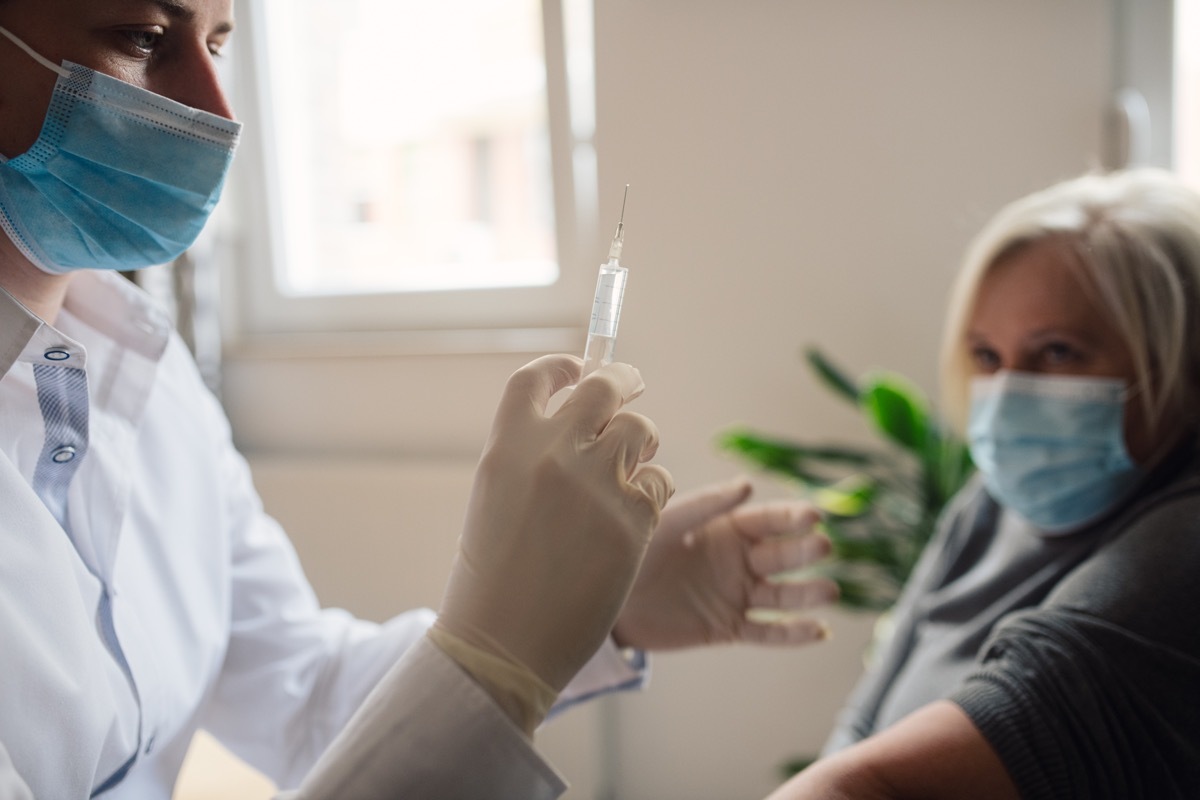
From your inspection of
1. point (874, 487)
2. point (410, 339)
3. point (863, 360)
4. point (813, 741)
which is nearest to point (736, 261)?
point (863, 360)

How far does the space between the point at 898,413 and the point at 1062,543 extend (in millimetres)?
402

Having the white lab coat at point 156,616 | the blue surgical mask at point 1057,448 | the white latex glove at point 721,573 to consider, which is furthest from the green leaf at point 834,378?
the white lab coat at point 156,616

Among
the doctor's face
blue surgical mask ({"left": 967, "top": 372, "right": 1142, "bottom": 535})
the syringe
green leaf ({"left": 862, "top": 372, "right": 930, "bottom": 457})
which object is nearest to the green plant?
green leaf ({"left": 862, "top": 372, "right": 930, "bottom": 457})

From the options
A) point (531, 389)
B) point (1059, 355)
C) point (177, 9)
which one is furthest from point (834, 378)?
point (177, 9)

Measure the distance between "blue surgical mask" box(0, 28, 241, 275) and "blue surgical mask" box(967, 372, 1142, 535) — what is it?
1094mm

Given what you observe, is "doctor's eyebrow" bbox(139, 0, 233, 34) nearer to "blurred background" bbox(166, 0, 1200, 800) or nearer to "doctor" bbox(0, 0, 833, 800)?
"doctor" bbox(0, 0, 833, 800)

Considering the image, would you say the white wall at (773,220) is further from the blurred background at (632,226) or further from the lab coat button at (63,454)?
the lab coat button at (63,454)

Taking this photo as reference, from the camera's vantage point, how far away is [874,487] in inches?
66.8

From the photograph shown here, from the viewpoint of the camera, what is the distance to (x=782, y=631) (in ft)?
3.89

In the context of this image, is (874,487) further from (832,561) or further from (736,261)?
(736,261)

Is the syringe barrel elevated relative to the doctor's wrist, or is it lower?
elevated

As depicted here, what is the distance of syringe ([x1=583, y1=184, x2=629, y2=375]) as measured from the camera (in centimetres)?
84

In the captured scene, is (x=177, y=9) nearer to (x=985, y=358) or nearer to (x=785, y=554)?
(x=785, y=554)

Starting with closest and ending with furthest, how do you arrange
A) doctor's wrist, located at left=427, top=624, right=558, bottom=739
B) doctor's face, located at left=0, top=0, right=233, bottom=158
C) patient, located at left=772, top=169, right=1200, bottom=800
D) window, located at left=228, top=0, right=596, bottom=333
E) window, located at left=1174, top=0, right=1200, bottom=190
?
doctor's wrist, located at left=427, top=624, right=558, bottom=739
doctor's face, located at left=0, top=0, right=233, bottom=158
patient, located at left=772, top=169, right=1200, bottom=800
window, located at left=1174, top=0, right=1200, bottom=190
window, located at left=228, top=0, right=596, bottom=333
